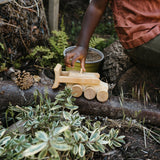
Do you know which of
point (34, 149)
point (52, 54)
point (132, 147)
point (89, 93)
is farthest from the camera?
point (52, 54)

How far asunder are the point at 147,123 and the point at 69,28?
2717 mm

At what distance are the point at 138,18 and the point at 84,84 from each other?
34.5 inches

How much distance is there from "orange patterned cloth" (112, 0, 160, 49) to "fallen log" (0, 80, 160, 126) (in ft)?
2.30

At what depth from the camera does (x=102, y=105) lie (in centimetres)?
220

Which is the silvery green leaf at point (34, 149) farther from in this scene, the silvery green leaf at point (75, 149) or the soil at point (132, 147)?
the soil at point (132, 147)

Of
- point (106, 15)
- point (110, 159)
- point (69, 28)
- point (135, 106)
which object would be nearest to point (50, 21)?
point (69, 28)

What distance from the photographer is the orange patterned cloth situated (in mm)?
1992

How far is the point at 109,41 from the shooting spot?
12.2 ft

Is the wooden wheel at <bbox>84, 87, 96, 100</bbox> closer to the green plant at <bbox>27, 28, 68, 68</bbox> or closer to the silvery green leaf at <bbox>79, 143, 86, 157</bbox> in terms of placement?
the silvery green leaf at <bbox>79, 143, 86, 157</bbox>

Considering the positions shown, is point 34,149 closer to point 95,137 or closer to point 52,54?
point 95,137

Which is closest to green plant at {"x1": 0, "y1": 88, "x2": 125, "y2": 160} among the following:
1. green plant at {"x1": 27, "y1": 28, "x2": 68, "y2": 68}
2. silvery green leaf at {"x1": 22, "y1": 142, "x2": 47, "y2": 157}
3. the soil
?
silvery green leaf at {"x1": 22, "y1": 142, "x2": 47, "y2": 157}

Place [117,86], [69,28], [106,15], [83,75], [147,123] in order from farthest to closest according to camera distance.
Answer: [106,15], [69,28], [117,86], [147,123], [83,75]

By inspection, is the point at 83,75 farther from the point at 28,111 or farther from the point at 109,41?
the point at 109,41

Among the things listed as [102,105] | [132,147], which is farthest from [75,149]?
[102,105]
